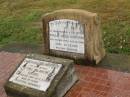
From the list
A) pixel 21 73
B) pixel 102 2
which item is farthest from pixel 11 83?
pixel 102 2

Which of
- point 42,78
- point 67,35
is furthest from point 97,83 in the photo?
point 67,35

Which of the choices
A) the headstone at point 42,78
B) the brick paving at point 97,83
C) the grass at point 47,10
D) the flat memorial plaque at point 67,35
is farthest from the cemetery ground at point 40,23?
the headstone at point 42,78

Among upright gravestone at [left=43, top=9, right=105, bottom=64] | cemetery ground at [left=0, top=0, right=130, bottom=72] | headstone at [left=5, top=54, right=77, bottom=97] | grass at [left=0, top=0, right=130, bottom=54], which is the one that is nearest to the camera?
headstone at [left=5, top=54, right=77, bottom=97]

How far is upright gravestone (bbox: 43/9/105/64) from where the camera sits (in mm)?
4879

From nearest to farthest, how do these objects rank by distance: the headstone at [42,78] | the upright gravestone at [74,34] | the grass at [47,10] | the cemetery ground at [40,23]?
the headstone at [42,78] → the upright gravestone at [74,34] → the cemetery ground at [40,23] → the grass at [47,10]

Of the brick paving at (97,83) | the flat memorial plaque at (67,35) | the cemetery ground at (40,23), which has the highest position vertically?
the flat memorial plaque at (67,35)

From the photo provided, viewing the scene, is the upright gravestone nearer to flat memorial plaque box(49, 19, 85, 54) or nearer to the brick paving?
flat memorial plaque box(49, 19, 85, 54)

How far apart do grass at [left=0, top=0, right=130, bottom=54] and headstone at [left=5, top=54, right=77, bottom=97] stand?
1.60 metres

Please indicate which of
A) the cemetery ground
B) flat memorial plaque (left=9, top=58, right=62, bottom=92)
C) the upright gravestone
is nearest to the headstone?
flat memorial plaque (left=9, top=58, right=62, bottom=92)

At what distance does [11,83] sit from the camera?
4.54 meters

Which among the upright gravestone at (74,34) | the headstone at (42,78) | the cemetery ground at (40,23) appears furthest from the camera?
the cemetery ground at (40,23)

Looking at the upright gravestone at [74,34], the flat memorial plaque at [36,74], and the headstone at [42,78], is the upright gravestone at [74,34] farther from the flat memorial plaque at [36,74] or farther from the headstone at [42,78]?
the flat memorial plaque at [36,74]

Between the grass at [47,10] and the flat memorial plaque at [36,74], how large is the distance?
1671 millimetres

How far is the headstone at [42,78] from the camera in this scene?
4.30m
